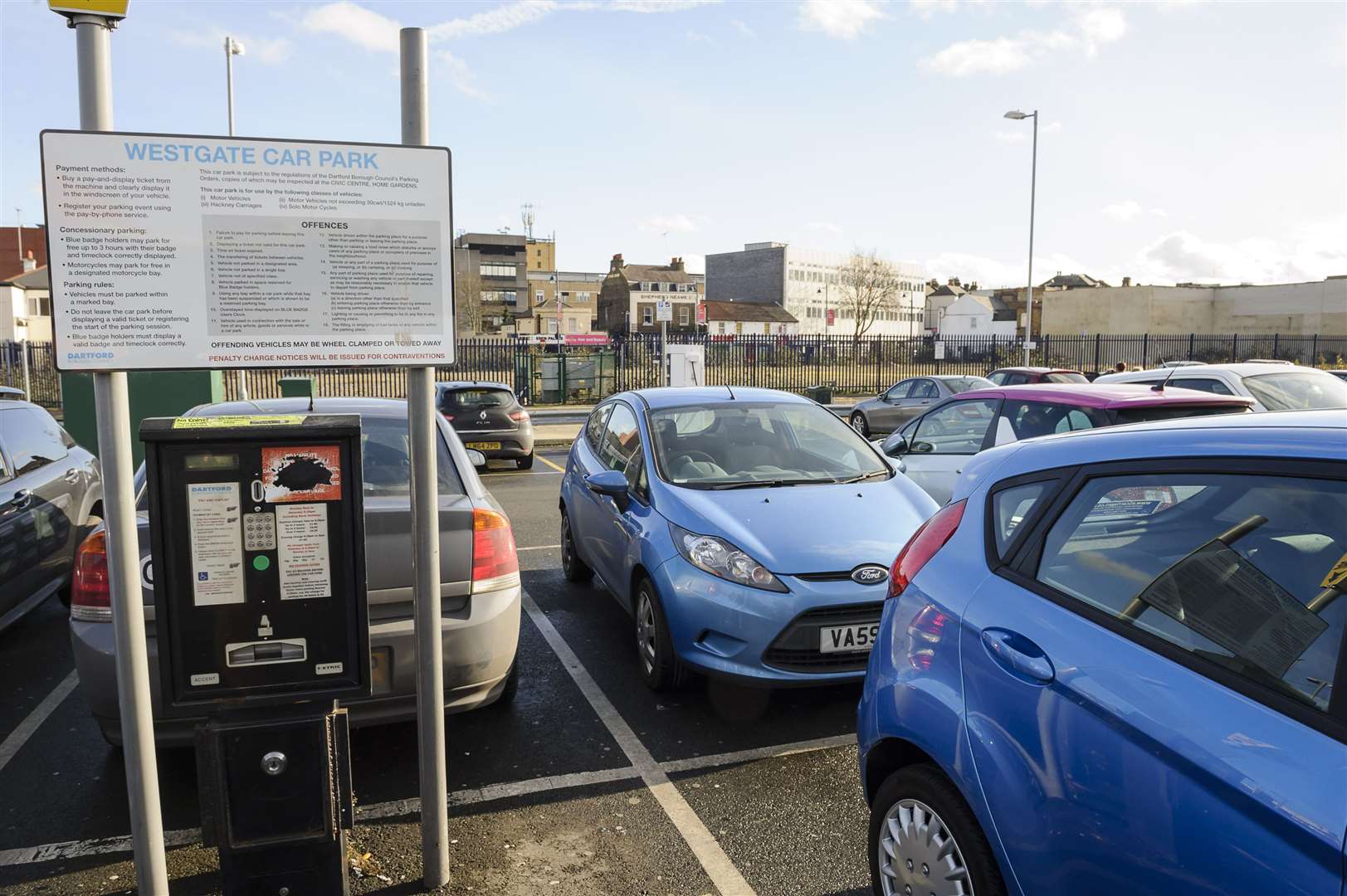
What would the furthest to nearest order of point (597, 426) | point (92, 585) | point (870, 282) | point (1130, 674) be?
1. point (870, 282)
2. point (597, 426)
3. point (92, 585)
4. point (1130, 674)

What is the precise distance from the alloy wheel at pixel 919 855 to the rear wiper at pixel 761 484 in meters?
2.61

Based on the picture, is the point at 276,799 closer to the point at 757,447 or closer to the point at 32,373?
the point at 757,447

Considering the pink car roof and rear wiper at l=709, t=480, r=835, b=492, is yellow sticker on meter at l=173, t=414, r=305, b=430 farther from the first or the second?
the pink car roof

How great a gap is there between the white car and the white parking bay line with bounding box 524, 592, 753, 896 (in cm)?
570

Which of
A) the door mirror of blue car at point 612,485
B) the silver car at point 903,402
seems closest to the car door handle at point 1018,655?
the door mirror of blue car at point 612,485

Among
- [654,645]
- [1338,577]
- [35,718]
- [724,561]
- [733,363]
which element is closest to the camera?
[1338,577]

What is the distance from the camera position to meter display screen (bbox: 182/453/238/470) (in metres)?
2.75

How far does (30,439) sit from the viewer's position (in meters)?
6.13

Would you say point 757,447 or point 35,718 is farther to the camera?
point 757,447

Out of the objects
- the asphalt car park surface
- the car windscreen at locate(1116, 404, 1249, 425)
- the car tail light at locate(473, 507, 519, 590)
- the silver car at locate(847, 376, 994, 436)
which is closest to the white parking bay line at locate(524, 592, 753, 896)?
the asphalt car park surface

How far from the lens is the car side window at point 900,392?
60.7ft

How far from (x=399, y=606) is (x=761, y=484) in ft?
7.32

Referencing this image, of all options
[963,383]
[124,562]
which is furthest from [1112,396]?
[963,383]

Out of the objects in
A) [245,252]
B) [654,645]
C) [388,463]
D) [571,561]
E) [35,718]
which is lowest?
[35,718]
